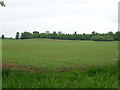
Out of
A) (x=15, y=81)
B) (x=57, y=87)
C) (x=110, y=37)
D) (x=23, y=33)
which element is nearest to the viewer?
(x=57, y=87)

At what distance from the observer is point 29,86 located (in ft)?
19.3

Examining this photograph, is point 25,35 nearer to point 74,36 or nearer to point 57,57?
point 74,36

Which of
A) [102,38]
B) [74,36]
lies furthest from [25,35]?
[102,38]

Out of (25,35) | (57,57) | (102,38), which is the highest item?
(25,35)

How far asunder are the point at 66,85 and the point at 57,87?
347 mm

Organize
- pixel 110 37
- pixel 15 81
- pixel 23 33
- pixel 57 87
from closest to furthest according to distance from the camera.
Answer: pixel 57 87, pixel 15 81, pixel 110 37, pixel 23 33

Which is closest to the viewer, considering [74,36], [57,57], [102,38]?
[57,57]

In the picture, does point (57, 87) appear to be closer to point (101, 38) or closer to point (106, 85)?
point (106, 85)

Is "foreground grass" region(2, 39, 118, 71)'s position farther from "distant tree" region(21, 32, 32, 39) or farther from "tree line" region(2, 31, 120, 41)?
"distant tree" region(21, 32, 32, 39)

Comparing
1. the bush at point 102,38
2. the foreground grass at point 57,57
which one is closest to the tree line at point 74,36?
the bush at point 102,38

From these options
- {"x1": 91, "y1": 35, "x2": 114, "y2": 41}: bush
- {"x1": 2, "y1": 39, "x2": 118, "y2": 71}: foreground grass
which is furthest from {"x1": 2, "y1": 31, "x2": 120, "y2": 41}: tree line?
{"x1": 2, "y1": 39, "x2": 118, "y2": 71}: foreground grass

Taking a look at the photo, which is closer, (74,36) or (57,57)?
(57,57)

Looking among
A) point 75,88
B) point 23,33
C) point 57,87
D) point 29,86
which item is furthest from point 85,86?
point 23,33

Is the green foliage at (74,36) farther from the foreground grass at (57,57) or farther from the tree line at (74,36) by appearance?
the foreground grass at (57,57)
